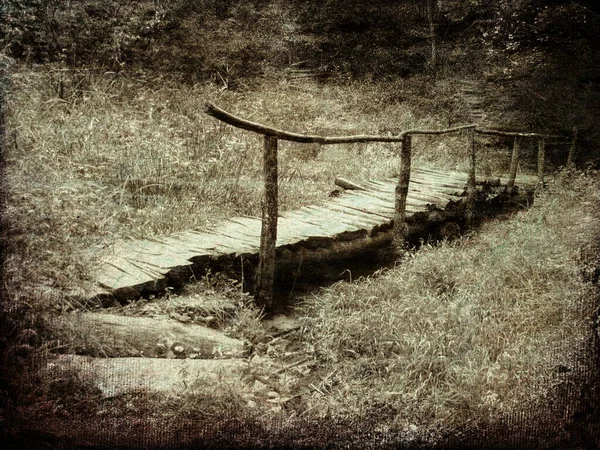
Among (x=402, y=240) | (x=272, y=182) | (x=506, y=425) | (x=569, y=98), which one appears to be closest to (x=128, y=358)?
(x=272, y=182)

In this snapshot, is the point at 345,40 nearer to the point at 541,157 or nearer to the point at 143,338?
the point at 541,157

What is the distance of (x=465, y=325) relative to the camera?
2.95 metres

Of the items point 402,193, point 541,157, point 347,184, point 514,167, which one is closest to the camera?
point 541,157

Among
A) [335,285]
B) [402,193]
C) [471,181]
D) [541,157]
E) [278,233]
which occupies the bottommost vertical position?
[335,285]

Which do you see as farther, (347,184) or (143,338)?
(347,184)

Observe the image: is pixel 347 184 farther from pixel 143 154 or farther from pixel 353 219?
pixel 143 154

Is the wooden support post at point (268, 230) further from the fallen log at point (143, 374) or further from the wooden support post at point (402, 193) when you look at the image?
the wooden support post at point (402, 193)

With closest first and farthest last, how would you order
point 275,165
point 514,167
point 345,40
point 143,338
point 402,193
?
point 143,338, point 275,165, point 345,40, point 402,193, point 514,167

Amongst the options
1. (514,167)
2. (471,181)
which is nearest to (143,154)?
(471,181)

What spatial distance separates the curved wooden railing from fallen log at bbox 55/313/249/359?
58 cm

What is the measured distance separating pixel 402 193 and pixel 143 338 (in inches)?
101

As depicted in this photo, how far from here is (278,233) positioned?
366 centimetres

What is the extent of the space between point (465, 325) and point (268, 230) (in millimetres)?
1330

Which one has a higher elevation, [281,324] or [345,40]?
[345,40]
